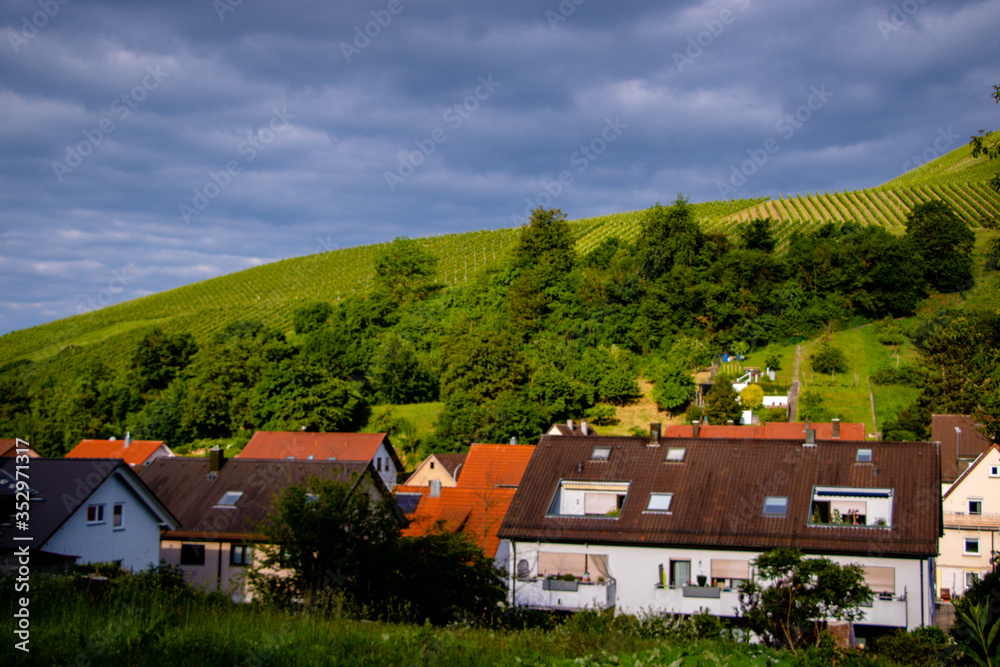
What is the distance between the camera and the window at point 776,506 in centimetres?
2334

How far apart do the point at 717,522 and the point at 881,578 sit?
4644 mm

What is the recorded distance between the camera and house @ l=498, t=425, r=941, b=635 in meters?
21.6

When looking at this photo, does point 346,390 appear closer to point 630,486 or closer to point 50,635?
point 630,486

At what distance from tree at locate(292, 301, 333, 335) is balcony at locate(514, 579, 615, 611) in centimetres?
6754

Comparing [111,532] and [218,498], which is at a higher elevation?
[218,498]

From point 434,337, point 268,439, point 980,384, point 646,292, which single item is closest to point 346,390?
point 268,439

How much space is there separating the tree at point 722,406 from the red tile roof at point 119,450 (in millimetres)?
41270

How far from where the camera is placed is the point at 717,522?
23.2 m

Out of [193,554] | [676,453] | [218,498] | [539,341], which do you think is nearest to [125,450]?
[218,498]

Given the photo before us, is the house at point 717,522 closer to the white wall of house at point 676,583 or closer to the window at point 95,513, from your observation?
the white wall of house at point 676,583

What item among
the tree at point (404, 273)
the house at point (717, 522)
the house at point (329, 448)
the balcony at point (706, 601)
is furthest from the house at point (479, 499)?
the tree at point (404, 273)

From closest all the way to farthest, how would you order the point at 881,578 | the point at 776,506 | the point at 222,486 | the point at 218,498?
1. the point at 881,578
2. the point at 776,506
3. the point at 218,498
4. the point at 222,486

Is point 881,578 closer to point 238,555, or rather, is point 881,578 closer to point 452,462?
point 238,555

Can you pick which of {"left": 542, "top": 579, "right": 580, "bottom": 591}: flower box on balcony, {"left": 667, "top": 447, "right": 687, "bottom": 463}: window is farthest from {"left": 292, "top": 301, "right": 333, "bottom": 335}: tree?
{"left": 542, "top": 579, "right": 580, "bottom": 591}: flower box on balcony
